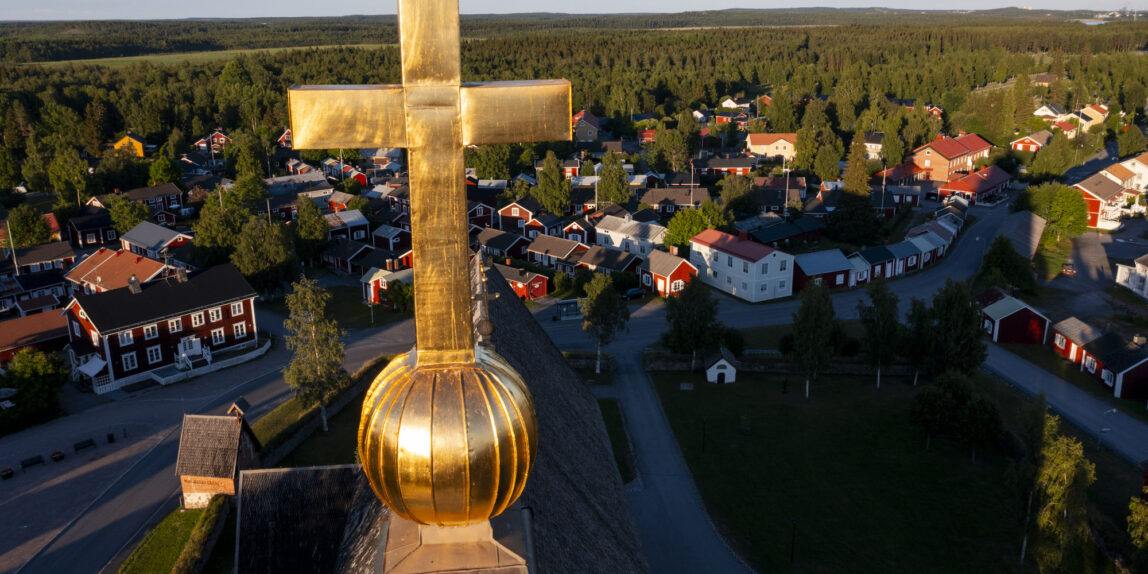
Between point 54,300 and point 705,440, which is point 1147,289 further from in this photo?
point 54,300

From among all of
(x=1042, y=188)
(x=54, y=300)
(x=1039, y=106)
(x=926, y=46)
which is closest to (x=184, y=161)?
(x=54, y=300)

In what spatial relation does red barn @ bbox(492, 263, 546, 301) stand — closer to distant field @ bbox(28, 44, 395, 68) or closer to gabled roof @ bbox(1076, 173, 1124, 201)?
gabled roof @ bbox(1076, 173, 1124, 201)

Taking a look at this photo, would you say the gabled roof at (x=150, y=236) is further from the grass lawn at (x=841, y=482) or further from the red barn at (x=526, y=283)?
the grass lawn at (x=841, y=482)

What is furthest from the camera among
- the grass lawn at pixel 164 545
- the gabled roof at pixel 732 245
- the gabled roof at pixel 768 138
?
the gabled roof at pixel 768 138

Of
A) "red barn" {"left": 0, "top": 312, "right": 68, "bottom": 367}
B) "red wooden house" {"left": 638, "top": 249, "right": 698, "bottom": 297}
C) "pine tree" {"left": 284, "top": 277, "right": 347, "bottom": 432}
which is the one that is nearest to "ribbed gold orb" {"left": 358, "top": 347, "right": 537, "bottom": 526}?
"pine tree" {"left": 284, "top": 277, "right": 347, "bottom": 432}

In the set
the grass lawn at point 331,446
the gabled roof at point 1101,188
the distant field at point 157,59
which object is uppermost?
the distant field at point 157,59

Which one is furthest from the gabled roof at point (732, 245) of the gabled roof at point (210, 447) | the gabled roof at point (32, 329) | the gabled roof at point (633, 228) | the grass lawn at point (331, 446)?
the gabled roof at point (32, 329)
